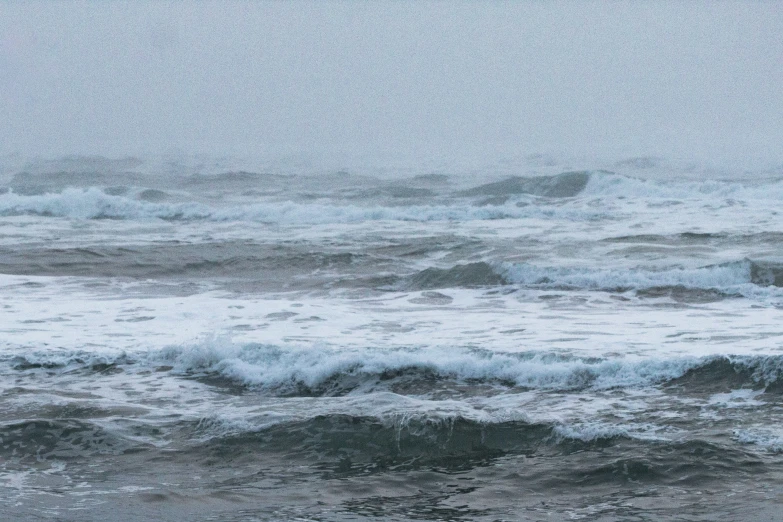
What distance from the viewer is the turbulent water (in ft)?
15.4

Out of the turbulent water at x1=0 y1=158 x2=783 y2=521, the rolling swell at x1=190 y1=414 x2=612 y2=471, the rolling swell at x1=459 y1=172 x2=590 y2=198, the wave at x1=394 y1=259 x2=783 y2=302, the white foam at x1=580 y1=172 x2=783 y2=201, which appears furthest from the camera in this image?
the rolling swell at x1=459 y1=172 x2=590 y2=198

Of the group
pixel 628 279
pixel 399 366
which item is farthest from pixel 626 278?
pixel 399 366

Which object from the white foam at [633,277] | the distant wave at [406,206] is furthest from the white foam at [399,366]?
the distant wave at [406,206]

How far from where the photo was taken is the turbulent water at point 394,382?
15.4ft

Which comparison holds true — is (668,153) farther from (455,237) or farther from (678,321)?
(678,321)

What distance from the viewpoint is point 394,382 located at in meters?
6.79

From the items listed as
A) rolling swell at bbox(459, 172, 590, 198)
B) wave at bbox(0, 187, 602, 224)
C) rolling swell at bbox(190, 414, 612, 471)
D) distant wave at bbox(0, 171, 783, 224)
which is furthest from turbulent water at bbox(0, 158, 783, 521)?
rolling swell at bbox(459, 172, 590, 198)

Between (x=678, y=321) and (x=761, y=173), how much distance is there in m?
27.8

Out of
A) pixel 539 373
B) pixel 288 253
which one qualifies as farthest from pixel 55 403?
pixel 288 253

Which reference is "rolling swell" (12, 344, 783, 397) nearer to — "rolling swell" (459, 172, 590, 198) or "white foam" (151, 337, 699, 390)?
"white foam" (151, 337, 699, 390)

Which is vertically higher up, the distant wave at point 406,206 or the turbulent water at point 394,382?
the distant wave at point 406,206

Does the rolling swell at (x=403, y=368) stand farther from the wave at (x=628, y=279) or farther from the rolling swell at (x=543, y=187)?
the rolling swell at (x=543, y=187)

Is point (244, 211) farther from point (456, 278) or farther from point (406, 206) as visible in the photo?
point (456, 278)

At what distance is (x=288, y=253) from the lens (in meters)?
14.7
